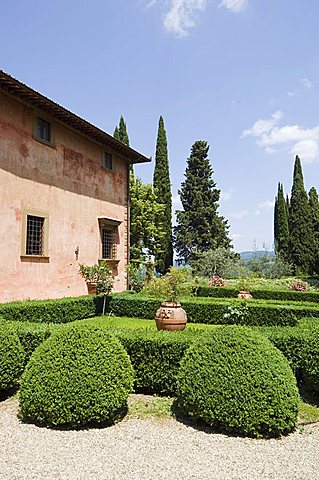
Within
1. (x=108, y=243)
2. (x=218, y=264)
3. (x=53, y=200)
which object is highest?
(x=53, y=200)

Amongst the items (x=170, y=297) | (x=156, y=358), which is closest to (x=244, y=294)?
(x=170, y=297)

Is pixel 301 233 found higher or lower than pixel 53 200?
higher

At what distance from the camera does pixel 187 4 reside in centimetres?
738

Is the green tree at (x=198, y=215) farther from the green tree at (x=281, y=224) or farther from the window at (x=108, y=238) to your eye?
the window at (x=108, y=238)

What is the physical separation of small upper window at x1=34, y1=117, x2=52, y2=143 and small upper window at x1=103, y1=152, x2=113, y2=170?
344 cm

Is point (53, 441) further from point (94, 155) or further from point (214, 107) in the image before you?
point (94, 155)

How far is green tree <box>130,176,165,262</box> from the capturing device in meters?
26.6

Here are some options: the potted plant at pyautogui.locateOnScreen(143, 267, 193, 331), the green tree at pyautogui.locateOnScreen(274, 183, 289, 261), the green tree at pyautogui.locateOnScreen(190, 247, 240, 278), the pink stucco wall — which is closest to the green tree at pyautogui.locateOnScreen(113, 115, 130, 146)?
the green tree at pyautogui.locateOnScreen(190, 247, 240, 278)

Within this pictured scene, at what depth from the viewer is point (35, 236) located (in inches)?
462

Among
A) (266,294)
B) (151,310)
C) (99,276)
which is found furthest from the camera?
(266,294)

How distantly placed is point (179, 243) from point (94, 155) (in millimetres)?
18973

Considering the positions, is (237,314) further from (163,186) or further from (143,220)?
(163,186)

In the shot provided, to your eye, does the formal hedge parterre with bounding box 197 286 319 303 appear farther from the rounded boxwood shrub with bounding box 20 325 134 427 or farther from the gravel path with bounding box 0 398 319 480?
the rounded boxwood shrub with bounding box 20 325 134 427

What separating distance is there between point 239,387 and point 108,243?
481 inches
